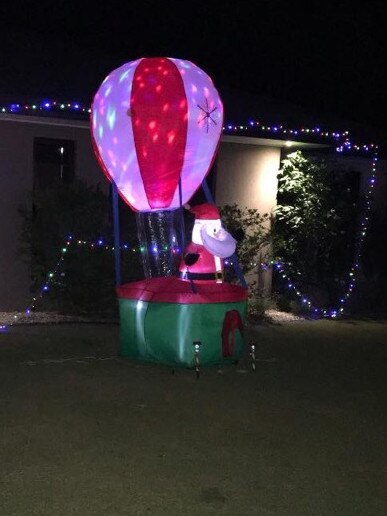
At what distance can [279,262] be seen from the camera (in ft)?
33.6

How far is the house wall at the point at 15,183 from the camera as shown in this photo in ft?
29.0

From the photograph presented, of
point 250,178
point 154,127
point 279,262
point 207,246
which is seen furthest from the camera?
point 250,178

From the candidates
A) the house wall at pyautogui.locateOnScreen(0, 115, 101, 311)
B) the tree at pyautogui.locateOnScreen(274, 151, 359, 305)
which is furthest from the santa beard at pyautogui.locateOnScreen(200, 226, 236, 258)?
the tree at pyautogui.locateOnScreen(274, 151, 359, 305)

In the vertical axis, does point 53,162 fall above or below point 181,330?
above

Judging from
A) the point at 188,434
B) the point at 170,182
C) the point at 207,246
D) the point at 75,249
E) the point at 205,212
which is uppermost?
the point at 170,182

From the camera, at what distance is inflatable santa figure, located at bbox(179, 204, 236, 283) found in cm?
603

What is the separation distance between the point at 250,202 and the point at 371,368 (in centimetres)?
460

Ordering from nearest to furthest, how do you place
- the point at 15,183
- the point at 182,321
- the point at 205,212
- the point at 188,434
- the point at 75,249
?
the point at 188,434, the point at 182,321, the point at 205,212, the point at 75,249, the point at 15,183

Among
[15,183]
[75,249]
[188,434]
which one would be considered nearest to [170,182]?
[188,434]

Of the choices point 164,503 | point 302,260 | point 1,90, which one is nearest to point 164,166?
point 164,503

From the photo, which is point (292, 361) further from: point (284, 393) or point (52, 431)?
point (52, 431)

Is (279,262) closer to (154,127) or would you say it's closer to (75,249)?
(75,249)

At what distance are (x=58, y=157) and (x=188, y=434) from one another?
5931mm

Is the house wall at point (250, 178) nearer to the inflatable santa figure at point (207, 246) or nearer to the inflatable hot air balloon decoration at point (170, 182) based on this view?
the inflatable santa figure at point (207, 246)
